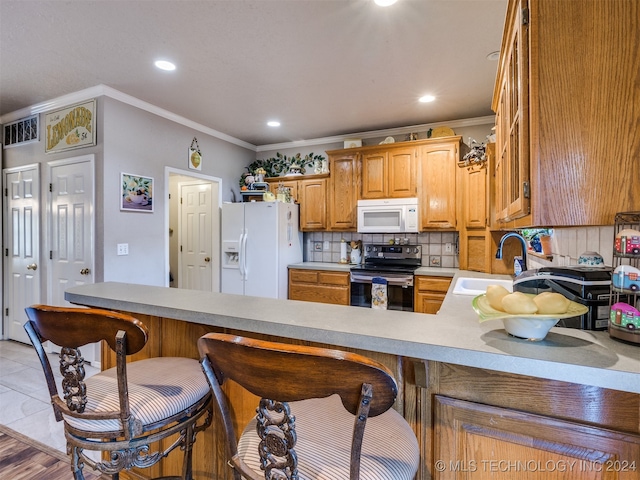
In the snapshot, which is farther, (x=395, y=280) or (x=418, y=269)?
(x=418, y=269)

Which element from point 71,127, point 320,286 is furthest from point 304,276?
point 71,127

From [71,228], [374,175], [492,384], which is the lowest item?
[492,384]

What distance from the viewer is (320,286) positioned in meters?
3.95

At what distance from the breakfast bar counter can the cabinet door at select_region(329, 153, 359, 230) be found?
9.50ft

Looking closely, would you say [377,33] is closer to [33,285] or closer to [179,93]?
[179,93]

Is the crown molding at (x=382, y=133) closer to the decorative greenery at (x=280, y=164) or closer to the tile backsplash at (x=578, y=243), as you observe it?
the decorative greenery at (x=280, y=164)

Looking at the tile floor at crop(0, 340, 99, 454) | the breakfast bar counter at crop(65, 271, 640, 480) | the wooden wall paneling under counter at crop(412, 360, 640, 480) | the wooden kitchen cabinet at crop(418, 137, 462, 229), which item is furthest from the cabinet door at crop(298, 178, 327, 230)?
the wooden wall paneling under counter at crop(412, 360, 640, 480)

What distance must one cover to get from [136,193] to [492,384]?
3364 mm

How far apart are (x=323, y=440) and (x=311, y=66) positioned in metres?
2.53

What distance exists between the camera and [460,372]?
978 millimetres

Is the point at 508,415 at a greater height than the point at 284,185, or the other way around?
the point at 284,185

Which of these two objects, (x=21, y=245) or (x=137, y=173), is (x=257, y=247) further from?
(x=21, y=245)

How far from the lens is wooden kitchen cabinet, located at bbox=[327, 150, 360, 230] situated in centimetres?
405

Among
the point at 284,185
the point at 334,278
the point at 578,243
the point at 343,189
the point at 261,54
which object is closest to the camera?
the point at 578,243
